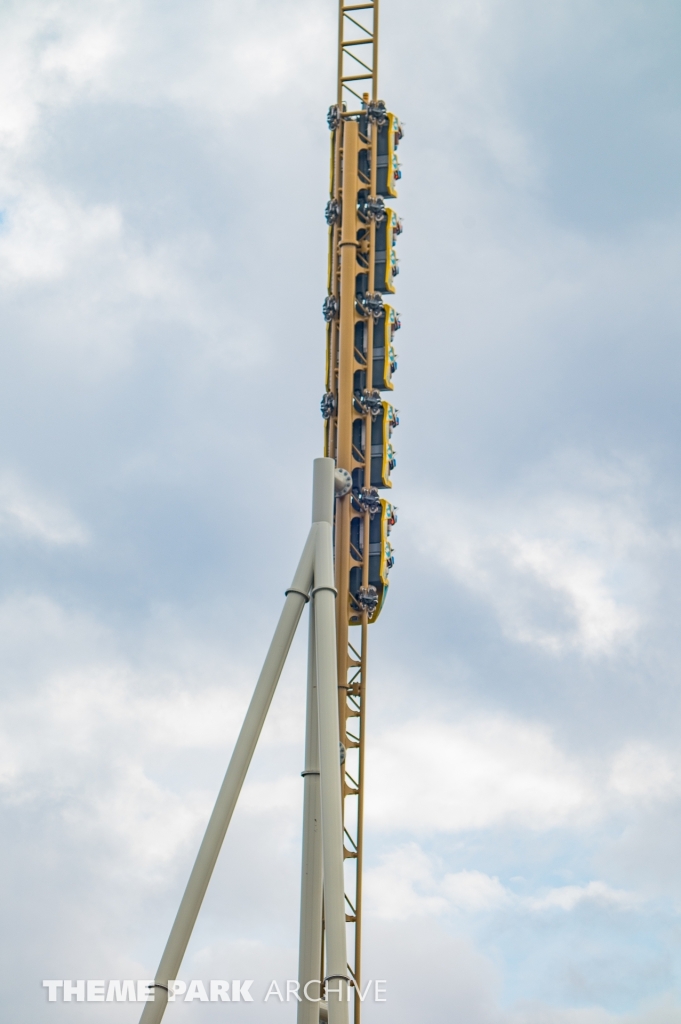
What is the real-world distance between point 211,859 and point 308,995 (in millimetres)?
3801

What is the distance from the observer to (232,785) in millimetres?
34688

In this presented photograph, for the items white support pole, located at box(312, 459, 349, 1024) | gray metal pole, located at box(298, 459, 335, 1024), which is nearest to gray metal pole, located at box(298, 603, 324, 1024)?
gray metal pole, located at box(298, 459, 335, 1024)

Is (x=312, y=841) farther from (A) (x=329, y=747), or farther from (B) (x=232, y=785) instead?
(A) (x=329, y=747)

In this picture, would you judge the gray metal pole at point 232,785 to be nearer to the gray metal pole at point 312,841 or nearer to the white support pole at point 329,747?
the white support pole at point 329,747

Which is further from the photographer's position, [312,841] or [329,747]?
[312,841]

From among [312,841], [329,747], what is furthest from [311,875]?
[329,747]

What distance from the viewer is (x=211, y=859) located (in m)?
34.2

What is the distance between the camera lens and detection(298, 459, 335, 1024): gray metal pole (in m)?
34.3

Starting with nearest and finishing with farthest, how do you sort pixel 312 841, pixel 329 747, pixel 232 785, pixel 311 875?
pixel 329 747 → pixel 232 785 → pixel 311 875 → pixel 312 841

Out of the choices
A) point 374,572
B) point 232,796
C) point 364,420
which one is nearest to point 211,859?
point 232,796

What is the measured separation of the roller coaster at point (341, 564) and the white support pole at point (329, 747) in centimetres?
3

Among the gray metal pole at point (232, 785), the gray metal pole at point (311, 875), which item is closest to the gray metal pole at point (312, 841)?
the gray metal pole at point (311, 875)

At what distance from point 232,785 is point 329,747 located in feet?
8.61

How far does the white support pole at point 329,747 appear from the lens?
31.2 meters
